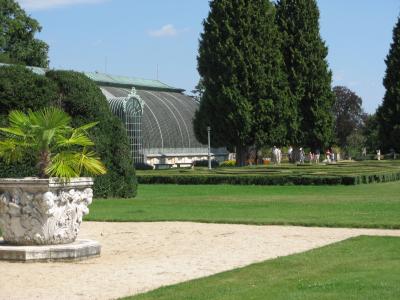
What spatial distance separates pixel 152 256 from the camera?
12523 mm

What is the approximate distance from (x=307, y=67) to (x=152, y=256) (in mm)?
50137

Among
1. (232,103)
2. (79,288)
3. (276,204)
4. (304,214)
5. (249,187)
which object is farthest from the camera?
(232,103)

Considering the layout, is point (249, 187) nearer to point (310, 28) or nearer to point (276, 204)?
point (276, 204)

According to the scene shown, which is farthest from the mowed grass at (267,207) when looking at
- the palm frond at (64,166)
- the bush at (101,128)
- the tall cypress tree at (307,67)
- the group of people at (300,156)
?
the group of people at (300,156)

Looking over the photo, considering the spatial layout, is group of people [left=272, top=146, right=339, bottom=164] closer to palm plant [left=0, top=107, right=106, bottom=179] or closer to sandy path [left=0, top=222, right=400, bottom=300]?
sandy path [left=0, top=222, right=400, bottom=300]

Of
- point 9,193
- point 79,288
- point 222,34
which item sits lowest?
point 79,288

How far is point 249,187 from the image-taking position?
33.3 meters

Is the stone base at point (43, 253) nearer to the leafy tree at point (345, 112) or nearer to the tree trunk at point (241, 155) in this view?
the tree trunk at point (241, 155)

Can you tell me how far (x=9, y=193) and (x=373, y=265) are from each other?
5431 mm

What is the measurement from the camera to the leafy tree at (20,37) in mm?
68250

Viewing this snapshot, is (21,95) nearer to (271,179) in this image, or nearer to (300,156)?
(271,179)

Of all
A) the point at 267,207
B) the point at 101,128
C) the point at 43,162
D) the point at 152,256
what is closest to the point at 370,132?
the point at 101,128

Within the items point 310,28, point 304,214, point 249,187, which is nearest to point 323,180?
point 249,187

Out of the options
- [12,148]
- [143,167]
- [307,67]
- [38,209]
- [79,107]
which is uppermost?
[307,67]
